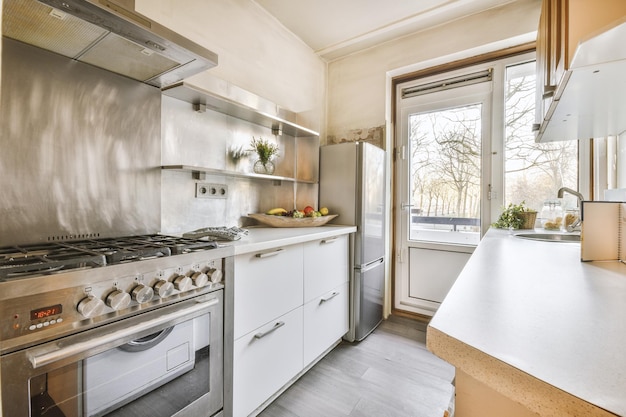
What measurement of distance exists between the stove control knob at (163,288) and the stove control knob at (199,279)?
3.7 inches

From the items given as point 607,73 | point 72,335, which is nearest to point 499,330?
point 607,73

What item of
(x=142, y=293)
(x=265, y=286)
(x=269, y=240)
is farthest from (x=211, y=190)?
(x=142, y=293)

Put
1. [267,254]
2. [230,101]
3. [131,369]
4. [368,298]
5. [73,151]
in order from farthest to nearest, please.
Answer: [368,298] < [230,101] < [267,254] < [73,151] < [131,369]

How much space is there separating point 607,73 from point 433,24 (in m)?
2.13

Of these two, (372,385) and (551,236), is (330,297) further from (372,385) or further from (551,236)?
(551,236)

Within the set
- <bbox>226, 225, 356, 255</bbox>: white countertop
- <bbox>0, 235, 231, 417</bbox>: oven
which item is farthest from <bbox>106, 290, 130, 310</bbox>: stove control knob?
<bbox>226, 225, 356, 255</bbox>: white countertop

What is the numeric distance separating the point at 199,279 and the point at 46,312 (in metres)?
0.45

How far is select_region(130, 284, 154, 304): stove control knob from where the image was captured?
3.14 feet

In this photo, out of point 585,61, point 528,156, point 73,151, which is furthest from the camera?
point 528,156

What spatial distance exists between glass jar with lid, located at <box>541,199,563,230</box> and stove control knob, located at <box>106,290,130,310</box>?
2.58 metres

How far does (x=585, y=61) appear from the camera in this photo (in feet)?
2.48

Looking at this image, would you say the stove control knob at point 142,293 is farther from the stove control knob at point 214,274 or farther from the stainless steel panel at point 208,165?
the stainless steel panel at point 208,165

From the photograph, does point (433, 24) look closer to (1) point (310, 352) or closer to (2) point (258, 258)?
(2) point (258, 258)

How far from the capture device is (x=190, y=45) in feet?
4.06
